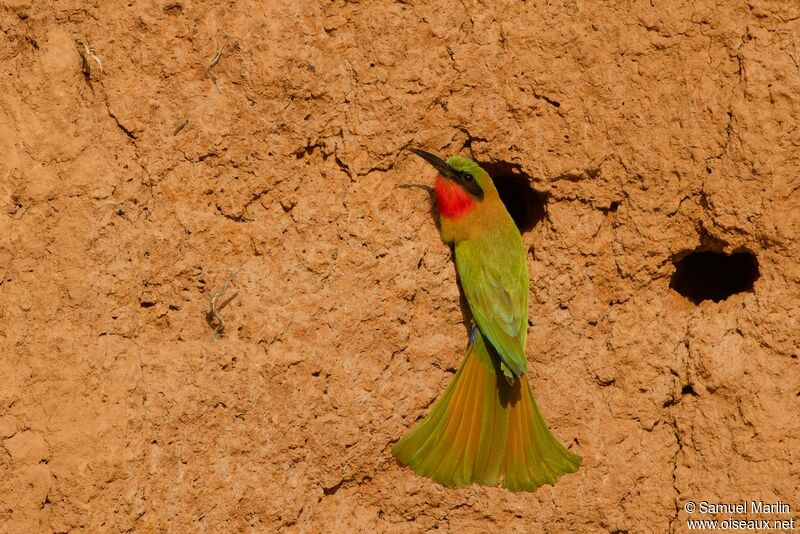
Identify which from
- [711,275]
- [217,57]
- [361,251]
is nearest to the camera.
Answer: [217,57]

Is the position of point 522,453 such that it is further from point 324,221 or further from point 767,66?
point 767,66

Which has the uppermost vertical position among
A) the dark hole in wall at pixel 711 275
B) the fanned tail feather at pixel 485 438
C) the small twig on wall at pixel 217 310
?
the dark hole in wall at pixel 711 275

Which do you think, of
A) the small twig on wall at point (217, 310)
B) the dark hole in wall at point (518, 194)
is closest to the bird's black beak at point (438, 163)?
the dark hole in wall at point (518, 194)

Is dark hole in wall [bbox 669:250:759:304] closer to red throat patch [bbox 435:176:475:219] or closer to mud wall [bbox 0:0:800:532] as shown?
mud wall [bbox 0:0:800:532]

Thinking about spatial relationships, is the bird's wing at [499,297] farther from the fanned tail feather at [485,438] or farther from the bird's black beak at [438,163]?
the bird's black beak at [438,163]

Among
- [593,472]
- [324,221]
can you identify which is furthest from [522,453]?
[324,221]

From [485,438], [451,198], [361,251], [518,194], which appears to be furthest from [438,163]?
[485,438]

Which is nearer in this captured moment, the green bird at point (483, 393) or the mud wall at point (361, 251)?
the mud wall at point (361, 251)

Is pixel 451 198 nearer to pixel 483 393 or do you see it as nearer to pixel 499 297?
pixel 499 297
